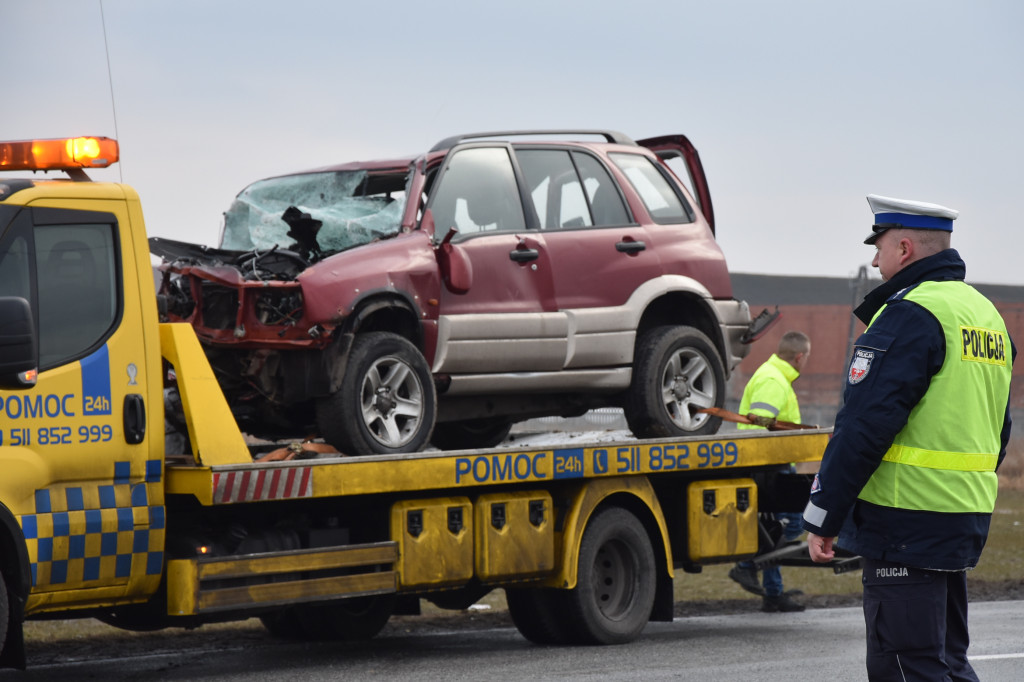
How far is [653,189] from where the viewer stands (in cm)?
1029

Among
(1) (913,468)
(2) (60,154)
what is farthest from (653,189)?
(1) (913,468)

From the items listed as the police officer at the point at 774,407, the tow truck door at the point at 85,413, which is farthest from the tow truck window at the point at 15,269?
the police officer at the point at 774,407

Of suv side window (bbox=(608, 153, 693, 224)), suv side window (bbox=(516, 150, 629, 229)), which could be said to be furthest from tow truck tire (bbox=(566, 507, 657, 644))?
suv side window (bbox=(608, 153, 693, 224))

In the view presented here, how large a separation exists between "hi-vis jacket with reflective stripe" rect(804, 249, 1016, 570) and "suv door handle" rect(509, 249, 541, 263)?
4.44m

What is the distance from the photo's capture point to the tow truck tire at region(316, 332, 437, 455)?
8102 millimetres

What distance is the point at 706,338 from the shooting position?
10125 mm

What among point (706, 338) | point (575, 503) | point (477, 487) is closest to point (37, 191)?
point (477, 487)

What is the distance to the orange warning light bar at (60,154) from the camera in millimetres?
7035

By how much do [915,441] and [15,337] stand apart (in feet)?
10.3

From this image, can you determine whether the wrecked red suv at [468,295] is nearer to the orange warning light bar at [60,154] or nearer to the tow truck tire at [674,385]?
the tow truck tire at [674,385]

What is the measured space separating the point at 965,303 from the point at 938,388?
0.28 m

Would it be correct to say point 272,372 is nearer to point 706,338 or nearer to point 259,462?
point 259,462

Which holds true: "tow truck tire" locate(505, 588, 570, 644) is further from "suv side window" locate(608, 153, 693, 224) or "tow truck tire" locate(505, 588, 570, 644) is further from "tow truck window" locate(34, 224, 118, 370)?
"tow truck window" locate(34, 224, 118, 370)

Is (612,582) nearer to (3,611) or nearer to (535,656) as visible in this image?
(535,656)
